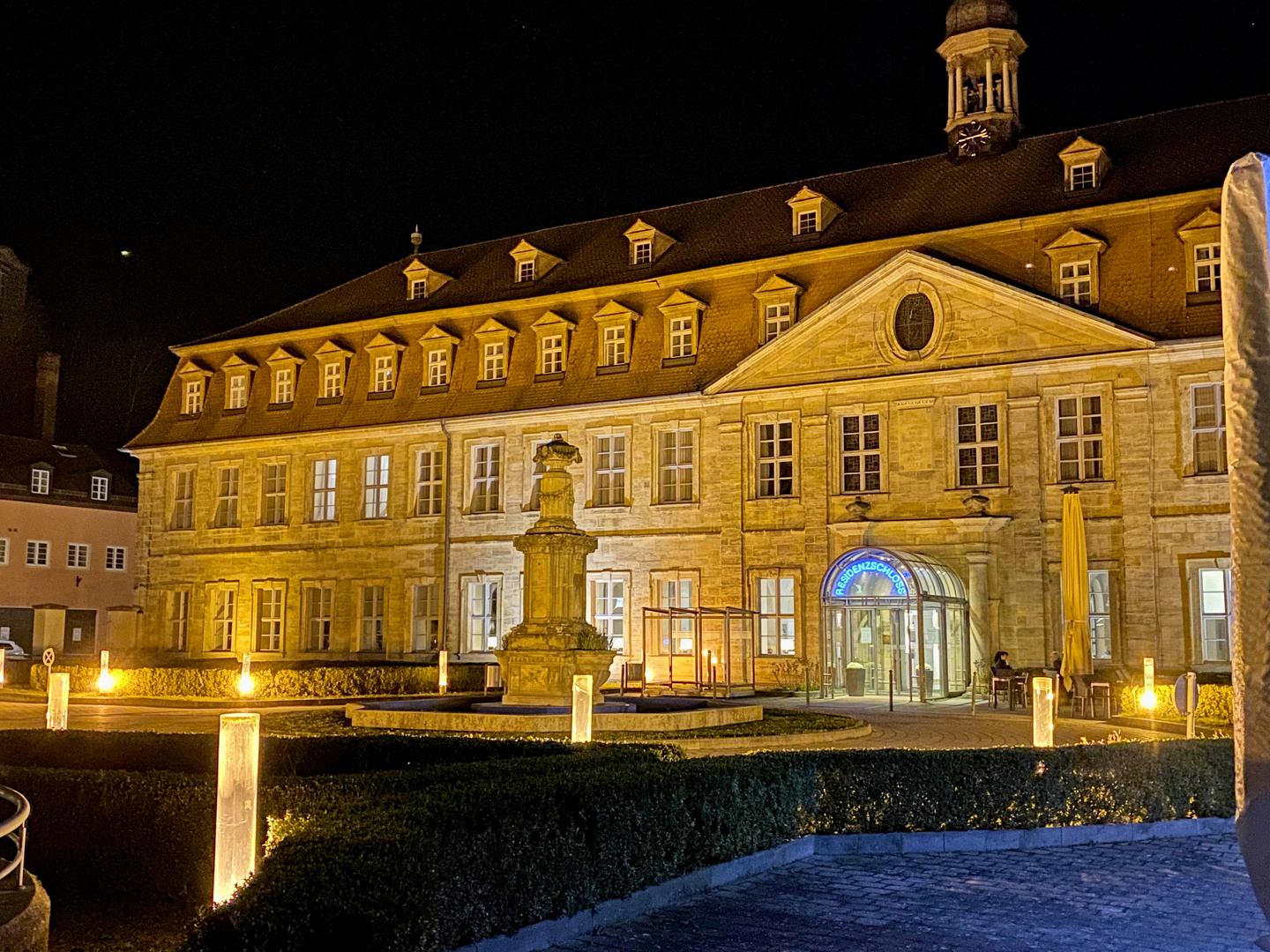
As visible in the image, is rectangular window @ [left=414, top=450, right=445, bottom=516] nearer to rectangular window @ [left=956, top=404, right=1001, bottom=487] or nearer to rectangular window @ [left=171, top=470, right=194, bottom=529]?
rectangular window @ [left=171, top=470, right=194, bottom=529]

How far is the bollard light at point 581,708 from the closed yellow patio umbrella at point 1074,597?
13.0 m

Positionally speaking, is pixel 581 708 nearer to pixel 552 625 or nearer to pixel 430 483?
pixel 552 625

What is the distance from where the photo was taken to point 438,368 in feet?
133

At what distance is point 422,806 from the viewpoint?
8.16 m

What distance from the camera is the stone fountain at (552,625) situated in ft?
68.7

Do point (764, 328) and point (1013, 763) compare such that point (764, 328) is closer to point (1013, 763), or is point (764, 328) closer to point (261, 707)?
point (261, 707)

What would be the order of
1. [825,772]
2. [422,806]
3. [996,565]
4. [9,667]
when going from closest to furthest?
[422,806] < [825,772] < [996,565] < [9,667]

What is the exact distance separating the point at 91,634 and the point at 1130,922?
58.4 m

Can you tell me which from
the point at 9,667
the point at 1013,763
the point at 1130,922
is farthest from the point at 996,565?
the point at 9,667

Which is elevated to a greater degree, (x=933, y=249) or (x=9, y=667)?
(x=933, y=249)

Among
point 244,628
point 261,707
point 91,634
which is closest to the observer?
point 261,707

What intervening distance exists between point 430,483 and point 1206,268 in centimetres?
2238

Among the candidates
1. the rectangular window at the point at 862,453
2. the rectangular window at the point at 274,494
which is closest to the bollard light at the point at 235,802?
the rectangular window at the point at 862,453

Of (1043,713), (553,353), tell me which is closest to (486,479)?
(553,353)
